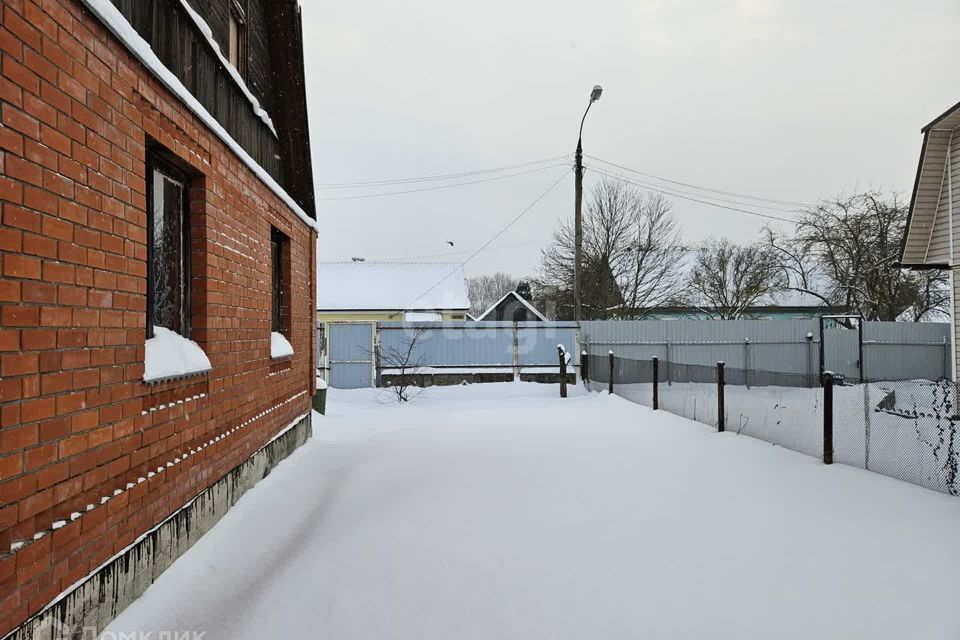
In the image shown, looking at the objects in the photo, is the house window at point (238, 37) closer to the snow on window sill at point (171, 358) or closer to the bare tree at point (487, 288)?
the snow on window sill at point (171, 358)

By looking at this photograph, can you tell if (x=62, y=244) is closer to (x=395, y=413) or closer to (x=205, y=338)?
(x=205, y=338)

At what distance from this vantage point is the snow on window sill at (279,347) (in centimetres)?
586

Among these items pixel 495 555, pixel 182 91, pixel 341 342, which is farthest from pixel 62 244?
pixel 341 342

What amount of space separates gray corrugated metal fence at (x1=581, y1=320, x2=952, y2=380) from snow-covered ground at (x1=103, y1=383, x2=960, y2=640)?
393 inches

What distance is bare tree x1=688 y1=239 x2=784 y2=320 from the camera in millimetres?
27375

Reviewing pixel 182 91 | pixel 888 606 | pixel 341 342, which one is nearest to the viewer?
pixel 888 606

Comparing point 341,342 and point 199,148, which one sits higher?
point 199,148

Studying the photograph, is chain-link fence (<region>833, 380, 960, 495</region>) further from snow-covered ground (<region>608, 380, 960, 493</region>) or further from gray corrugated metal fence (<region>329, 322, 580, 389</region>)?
gray corrugated metal fence (<region>329, 322, 580, 389</region>)

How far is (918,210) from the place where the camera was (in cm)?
1048

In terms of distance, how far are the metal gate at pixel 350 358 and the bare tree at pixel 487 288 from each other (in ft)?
185

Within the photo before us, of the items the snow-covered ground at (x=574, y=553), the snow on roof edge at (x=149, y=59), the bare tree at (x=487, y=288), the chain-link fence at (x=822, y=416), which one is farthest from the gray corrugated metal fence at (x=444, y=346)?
the bare tree at (x=487, y=288)

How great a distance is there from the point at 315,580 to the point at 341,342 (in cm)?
1159

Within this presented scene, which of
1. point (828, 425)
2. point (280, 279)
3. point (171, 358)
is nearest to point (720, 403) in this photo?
point (828, 425)

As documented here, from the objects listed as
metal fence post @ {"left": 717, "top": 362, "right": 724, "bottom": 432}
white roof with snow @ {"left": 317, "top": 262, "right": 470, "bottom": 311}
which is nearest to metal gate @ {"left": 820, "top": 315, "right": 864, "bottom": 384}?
metal fence post @ {"left": 717, "top": 362, "right": 724, "bottom": 432}
